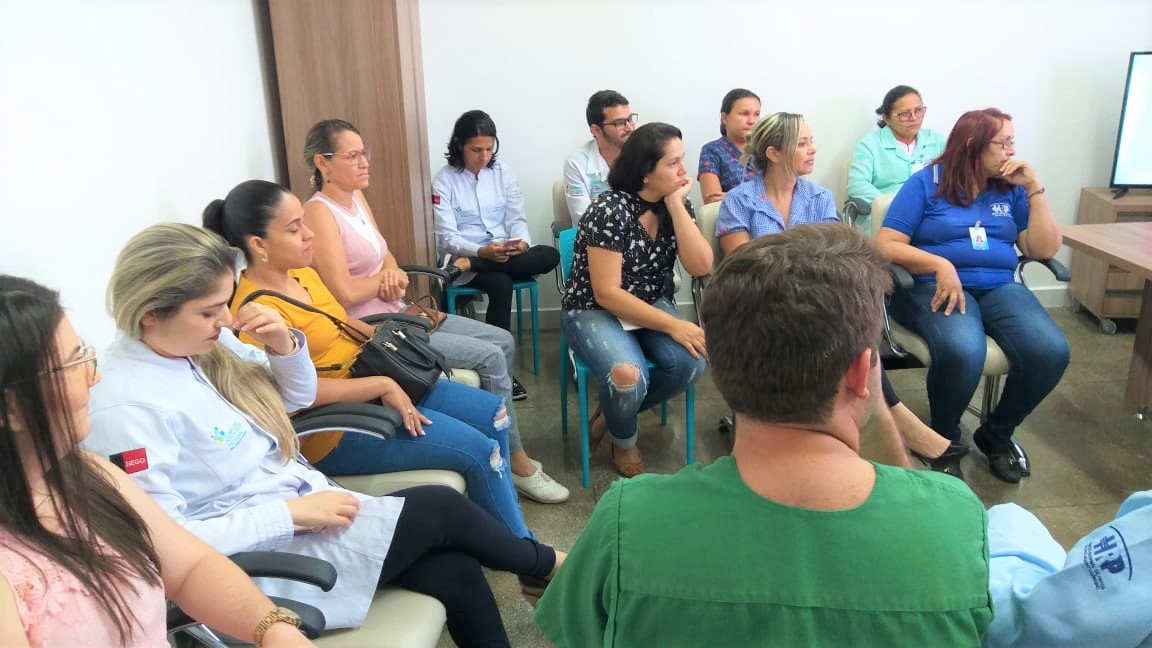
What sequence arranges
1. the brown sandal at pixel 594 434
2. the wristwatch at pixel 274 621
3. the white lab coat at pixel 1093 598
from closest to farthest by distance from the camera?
the white lab coat at pixel 1093 598 → the wristwatch at pixel 274 621 → the brown sandal at pixel 594 434

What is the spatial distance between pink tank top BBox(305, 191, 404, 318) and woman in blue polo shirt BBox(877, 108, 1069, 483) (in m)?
1.72

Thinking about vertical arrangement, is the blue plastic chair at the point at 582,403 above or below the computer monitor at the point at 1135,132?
below

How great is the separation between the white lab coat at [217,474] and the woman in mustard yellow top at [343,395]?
269mm

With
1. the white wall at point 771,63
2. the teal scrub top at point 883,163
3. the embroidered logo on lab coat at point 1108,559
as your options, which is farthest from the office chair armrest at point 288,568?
the teal scrub top at point 883,163

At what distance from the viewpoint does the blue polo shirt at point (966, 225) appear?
8.60 ft

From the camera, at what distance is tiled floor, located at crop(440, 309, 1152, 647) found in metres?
2.36

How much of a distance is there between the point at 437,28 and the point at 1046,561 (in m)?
3.48

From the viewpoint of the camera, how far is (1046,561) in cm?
109

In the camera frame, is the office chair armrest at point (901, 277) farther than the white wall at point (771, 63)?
No

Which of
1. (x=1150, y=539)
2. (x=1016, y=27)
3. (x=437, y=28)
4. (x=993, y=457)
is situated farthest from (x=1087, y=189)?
(x=1150, y=539)

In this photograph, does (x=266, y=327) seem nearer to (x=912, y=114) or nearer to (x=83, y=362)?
(x=83, y=362)

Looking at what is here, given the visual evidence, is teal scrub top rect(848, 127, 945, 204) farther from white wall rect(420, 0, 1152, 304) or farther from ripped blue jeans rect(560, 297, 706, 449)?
ripped blue jeans rect(560, 297, 706, 449)

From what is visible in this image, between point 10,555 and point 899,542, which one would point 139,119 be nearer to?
point 10,555

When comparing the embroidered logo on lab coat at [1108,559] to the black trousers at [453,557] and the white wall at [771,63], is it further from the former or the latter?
the white wall at [771,63]
